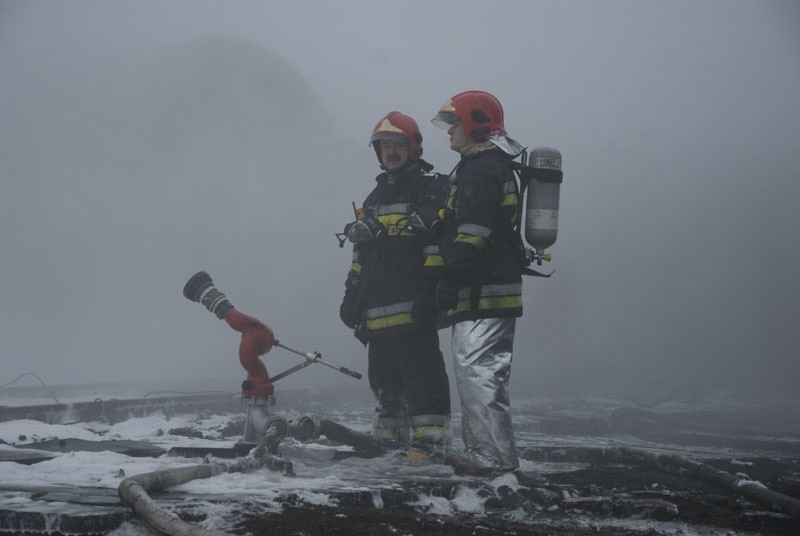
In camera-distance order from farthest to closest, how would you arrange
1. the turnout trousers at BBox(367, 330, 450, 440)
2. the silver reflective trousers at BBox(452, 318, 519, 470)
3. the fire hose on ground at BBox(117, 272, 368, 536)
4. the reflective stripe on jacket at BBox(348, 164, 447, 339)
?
the reflective stripe on jacket at BBox(348, 164, 447, 339), the turnout trousers at BBox(367, 330, 450, 440), the silver reflective trousers at BBox(452, 318, 519, 470), the fire hose on ground at BBox(117, 272, 368, 536)

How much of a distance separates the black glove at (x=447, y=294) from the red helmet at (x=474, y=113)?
0.93m

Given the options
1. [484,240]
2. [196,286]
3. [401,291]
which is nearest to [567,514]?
[484,240]

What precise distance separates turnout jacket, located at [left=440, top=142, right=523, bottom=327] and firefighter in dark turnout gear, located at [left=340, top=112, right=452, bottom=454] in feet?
1.06

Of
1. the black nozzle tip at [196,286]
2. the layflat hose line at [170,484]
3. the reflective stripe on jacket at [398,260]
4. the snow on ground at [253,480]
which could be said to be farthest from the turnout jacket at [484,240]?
the black nozzle tip at [196,286]

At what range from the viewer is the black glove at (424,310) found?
4551mm

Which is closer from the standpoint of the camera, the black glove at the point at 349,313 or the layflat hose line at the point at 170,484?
the layflat hose line at the point at 170,484

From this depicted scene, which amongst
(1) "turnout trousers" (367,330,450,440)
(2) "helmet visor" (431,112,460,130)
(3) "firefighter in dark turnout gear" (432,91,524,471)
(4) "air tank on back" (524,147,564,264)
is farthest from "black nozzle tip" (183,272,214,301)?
(4) "air tank on back" (524,147,564,264)

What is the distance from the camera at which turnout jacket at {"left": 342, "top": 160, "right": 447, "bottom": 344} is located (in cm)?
461

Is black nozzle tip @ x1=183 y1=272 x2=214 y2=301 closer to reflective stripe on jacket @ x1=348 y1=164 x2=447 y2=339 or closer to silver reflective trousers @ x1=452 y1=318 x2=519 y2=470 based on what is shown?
reflective stripe on jacket @ x1=348 y1=164 x2=447 y2=339

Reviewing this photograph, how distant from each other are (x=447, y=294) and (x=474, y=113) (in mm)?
1100

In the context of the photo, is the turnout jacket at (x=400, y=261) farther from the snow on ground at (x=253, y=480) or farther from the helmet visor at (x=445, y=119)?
the snow on ground at (x=253, y=480)

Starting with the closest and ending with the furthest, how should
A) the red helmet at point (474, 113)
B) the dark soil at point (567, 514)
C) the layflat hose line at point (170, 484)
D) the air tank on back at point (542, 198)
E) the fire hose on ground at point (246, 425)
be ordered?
the layflat hose line at point (170, 484), the dark soil at point (567, 514), the fire hose on ground at point (246, 425), the air tank on back at point (542, 198), the red helmet at point (474, 113)

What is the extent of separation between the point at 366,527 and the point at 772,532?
4.79 feet

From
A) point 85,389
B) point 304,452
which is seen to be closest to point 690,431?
point 304,452
